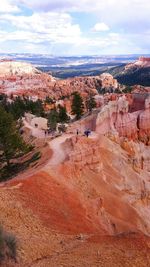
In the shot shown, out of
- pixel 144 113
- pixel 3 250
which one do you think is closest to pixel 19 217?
pixel 3 250

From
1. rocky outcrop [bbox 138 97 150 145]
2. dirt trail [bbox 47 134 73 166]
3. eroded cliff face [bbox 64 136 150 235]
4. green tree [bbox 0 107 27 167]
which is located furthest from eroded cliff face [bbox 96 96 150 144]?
green tree [bbox 0 107 27 167]

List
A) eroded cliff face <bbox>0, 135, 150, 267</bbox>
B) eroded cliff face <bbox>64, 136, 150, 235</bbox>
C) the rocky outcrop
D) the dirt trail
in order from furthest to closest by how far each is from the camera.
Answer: the rocky outcrop
the dirt trail
eroded cliff face <bbox>64, 136, 150, 235</bbox>
eroded cliff face <bbox>0, 135, 150, 267</bbox>

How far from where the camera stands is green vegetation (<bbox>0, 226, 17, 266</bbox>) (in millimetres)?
21422

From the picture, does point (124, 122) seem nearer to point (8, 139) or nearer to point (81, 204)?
point (8, 139)

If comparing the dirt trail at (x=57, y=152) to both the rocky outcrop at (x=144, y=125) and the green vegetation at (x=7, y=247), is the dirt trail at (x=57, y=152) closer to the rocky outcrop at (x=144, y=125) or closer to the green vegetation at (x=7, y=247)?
the rocky outcrop at (x=144, y=125)

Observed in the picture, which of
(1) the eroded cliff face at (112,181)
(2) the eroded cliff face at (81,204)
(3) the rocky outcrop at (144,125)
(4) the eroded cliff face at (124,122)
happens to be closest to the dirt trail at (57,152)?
(2) the eroded cliff face at (81,204)

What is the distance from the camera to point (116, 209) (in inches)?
1779

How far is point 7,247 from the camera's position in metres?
22.2

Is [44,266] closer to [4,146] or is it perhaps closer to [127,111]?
[4,146]

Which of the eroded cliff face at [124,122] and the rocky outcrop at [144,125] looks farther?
the rocky outcrop at [144,125]

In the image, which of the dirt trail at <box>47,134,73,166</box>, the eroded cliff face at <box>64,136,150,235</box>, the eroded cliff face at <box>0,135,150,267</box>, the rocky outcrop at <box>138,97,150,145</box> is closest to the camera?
the eroded cliff face at <box>0,135,150,267</box>

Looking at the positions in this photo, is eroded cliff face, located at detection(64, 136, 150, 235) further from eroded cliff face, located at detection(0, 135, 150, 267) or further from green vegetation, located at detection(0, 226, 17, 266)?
green vegetation, located at detection(0, 226, 17, 266)

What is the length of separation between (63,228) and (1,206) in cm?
469

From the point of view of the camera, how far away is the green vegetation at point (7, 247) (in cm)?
2142
